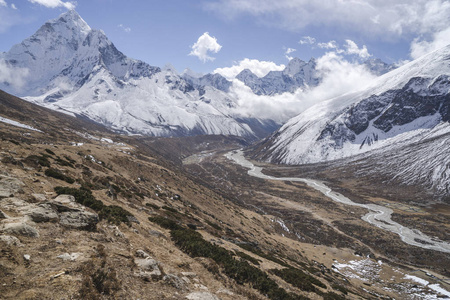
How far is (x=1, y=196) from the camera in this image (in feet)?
43.0

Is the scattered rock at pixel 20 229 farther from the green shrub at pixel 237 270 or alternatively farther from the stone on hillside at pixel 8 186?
the green shrub at pixel 237 270

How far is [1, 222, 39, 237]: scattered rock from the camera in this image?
10.1 m

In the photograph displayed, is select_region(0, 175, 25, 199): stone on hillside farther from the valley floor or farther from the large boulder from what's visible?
the valley floor

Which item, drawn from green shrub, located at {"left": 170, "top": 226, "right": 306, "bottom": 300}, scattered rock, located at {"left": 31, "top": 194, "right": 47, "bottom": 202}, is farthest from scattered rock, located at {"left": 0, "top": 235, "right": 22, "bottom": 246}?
green shrub, located at {"left": 170, "top": 226, "right": 306, "bottom": 300}

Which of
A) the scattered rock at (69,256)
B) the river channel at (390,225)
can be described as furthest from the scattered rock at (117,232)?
the river channel at (390,225)

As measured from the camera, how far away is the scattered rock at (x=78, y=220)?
43.3ft

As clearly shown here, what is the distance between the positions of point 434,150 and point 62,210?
735 ft

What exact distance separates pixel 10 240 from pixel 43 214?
3.26 metres

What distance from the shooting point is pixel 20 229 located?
10531 millimetres

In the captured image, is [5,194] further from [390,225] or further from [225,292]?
[390,225]

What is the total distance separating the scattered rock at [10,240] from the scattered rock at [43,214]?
8.59ft

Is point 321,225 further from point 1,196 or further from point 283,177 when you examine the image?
point 283,177

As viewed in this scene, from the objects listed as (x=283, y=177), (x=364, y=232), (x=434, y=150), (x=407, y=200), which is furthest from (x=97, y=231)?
(x=434, y=150)

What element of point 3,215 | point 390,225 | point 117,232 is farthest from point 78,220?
point 390,225
